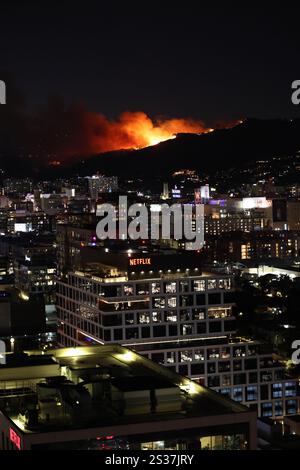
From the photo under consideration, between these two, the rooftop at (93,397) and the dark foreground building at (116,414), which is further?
the rooftop at (93,397)

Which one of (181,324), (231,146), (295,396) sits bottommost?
(295,396)

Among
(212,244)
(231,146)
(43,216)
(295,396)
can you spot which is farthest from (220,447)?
(231,146)

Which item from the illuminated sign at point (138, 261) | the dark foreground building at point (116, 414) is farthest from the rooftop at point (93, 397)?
the illuminated sign at point (138, 261)

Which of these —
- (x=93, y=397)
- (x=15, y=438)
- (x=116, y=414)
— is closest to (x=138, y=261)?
(x=93, y=397)

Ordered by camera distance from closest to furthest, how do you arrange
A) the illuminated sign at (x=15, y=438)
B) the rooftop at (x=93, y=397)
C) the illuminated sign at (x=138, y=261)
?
the illuminated sign at (x=15, y=438) → the rooftop at (x=93, y=397) → the illuminated sign at (x=138, y=261)

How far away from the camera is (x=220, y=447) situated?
193 inches

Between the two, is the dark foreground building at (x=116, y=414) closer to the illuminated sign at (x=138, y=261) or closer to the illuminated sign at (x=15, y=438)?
the illuminated sign at (x=15, y=438)

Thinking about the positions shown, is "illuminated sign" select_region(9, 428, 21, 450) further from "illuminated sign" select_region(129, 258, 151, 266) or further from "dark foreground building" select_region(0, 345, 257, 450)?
"illuminated sign" select_region(129, 258, 151, 266)

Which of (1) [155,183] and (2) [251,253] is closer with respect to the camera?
(2) [251,253]

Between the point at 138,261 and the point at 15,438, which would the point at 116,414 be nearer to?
the point at 15,438

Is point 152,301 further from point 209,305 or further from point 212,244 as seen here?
point 212,244

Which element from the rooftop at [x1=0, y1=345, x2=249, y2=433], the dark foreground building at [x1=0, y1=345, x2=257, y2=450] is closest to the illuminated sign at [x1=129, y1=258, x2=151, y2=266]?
the rooftop at [x1=0, y1=345, x2=249, y2=433]

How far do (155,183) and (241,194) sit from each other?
33.9ft

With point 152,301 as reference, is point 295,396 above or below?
below
